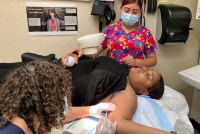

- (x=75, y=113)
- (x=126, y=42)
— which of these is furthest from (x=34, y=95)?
(x=126, y=42)

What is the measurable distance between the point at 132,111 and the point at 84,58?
2.07ft

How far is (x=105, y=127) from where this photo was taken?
A: 1.00 m

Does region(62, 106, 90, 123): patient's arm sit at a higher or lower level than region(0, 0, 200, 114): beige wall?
lower

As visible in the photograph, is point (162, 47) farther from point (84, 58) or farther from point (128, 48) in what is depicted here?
point (84, 58)

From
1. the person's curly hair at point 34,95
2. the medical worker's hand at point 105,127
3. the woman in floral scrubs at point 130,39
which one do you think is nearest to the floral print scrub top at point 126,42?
the woman in floral scrubs at point 130,39

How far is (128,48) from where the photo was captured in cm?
175

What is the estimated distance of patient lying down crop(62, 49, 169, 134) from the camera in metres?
1.11

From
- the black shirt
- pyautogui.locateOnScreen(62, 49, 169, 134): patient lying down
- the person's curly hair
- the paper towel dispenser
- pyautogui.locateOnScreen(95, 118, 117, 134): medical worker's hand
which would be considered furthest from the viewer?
the paper towel dispenser

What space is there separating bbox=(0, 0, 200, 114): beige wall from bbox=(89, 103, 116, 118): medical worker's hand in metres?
0.87

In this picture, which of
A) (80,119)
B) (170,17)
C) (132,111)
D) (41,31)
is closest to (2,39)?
(41,31)

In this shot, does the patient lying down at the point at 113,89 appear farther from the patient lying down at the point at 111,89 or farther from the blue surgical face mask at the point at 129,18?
the blue surgical face mask at the point at 129,18

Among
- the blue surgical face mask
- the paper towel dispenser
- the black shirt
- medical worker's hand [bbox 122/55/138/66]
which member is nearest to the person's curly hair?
the black shirt

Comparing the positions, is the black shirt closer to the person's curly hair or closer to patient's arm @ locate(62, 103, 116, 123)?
patient's arm @ locate(62, 103, 116, 123)

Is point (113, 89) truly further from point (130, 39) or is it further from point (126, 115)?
point (130, 39)
